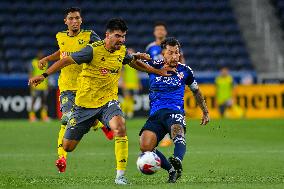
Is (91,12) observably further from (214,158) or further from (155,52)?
(214,158)

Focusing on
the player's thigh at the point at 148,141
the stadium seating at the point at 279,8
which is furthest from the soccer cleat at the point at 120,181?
the stadium seating at the point at 279,8

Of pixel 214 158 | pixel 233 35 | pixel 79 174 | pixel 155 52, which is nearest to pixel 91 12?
pixel 233 35

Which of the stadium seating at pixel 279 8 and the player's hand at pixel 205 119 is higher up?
the stadium seating at pixel 279 8

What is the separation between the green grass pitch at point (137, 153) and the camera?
9816 millimetres

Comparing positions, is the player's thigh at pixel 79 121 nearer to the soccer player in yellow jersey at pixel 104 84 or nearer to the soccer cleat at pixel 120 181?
the soccer player in yellow jersey at pixel 104 84

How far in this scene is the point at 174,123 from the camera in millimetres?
10234

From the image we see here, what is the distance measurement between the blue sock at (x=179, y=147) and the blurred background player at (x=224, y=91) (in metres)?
16.2

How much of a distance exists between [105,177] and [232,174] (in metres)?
1.63

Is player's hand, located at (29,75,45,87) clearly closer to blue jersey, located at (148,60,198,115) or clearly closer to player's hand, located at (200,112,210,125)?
blue jersey, located at (148,60,198,115)

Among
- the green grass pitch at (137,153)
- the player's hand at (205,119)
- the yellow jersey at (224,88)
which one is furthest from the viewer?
the yellow jersey at (224,88)

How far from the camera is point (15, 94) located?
2547 centimetres

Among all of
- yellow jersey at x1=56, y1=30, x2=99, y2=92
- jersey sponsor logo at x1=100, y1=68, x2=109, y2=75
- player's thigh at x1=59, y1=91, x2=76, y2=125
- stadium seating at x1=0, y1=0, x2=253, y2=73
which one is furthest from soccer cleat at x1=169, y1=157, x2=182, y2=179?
stadium seating at x1=0, y1=0, x2=253, y2=73

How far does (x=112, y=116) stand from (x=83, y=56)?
2.54ft

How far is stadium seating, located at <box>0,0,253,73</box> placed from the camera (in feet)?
97.5
